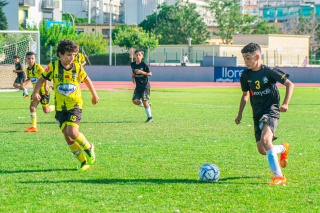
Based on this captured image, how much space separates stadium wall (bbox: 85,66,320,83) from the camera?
36.9 metres

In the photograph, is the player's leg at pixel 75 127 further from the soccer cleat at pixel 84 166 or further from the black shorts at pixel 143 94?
the black shorts at pixel 143 94

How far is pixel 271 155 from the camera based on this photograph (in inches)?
218

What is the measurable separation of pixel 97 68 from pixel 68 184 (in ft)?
111

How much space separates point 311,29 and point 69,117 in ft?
265

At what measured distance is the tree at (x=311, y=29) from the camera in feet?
256

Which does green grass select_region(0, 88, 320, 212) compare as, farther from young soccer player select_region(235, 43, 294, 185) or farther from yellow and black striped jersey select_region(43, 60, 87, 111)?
yellow and black striped jersey select_region(43, 60, 87, 111)

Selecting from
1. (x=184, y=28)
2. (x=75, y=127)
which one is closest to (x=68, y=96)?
(x=75, y=127)

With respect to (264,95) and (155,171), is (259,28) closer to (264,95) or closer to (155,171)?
(264,95)

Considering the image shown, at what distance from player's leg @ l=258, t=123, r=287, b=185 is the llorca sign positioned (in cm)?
3028

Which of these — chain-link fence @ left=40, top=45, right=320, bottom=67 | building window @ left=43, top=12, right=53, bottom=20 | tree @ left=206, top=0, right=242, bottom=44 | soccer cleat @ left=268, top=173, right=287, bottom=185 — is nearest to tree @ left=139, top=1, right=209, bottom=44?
tree @ left=206, top=0, right=242, bottom=44

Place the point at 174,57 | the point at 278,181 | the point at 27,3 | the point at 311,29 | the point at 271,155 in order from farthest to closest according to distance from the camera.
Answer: the point at 311,29 < the point at 27,3 < the point at 174,57 < the point at 271,155 < the point at 278,181

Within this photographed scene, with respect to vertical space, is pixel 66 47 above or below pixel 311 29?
below

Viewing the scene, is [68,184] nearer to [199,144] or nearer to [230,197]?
[230,197]

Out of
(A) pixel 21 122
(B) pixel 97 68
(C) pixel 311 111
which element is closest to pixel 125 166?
(A) pixel 21 122
